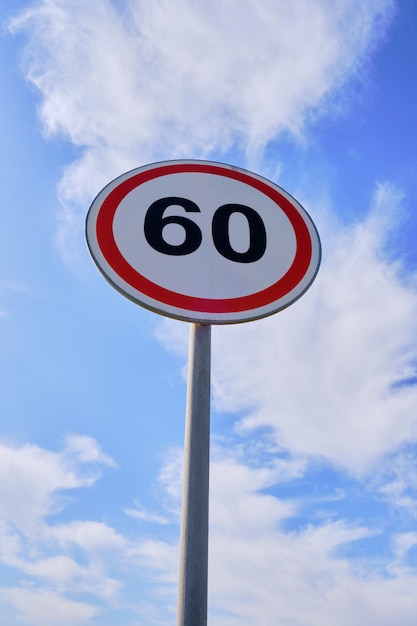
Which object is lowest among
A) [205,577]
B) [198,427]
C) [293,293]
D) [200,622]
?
[200,622]

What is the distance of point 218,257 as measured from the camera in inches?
87.4

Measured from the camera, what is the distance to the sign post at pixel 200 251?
198 centimetres

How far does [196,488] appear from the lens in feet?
5.78

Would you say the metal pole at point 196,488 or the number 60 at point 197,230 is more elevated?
the number 60 at point 197,230

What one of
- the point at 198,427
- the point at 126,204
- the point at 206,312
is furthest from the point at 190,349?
the point at 126,204

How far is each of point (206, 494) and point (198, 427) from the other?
0.21m

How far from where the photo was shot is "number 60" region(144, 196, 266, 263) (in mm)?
2227

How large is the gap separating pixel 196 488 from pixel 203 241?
0.94 meters

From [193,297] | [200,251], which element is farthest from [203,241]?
[193,297]

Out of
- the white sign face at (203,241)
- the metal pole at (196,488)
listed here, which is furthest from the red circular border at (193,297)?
the metal pole at (196,488)

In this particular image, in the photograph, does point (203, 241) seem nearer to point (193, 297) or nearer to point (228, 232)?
point (228, 232)

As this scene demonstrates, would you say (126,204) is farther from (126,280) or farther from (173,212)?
(126,280)

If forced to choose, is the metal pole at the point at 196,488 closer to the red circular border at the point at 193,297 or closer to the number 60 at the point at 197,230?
the red circular border at the point at 193,297

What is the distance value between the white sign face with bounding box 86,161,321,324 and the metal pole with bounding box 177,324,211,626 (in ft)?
0.56
